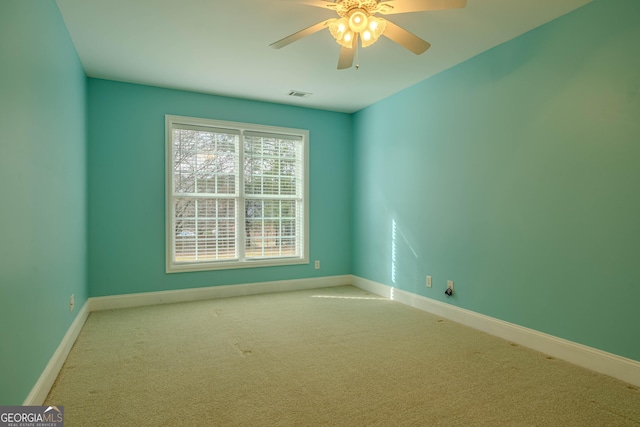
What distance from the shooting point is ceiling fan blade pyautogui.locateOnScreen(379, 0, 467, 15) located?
1947mm

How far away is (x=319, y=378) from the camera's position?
2426mm

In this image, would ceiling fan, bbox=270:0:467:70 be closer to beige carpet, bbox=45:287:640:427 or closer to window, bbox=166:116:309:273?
beige carpet, bbox=45:287:640:427

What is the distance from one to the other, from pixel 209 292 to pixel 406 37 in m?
3.75

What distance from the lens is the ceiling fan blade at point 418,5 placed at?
195cm

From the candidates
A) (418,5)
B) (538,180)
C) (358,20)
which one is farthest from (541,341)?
(358,20)

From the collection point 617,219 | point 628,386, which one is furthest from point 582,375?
point 617,219

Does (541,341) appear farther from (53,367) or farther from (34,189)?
(34,189)

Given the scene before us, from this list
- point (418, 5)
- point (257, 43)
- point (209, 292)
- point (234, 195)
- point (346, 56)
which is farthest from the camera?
point (234, 195)

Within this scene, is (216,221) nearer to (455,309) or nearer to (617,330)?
(455,309)

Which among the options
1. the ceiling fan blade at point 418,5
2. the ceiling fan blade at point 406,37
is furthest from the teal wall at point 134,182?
the ceiling fan blade at point 418,5

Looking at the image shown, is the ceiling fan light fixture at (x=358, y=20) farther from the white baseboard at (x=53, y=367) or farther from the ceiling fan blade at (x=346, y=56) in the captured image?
the white baseboard at (x=53, y=367)

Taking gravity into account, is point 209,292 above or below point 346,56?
below

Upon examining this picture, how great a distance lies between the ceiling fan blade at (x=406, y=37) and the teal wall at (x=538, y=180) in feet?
4.17

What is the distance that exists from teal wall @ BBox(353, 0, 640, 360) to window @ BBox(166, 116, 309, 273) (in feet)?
5.38
